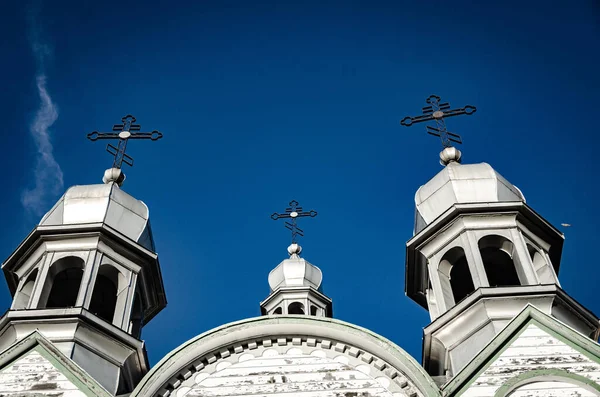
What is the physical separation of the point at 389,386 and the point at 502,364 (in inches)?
68.2

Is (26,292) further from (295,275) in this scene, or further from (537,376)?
(537,376)

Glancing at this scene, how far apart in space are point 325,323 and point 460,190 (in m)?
5.53

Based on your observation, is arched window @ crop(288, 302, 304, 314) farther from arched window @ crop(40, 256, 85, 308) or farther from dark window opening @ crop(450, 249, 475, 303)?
arched window @ crop(40, 256, 85, 308)

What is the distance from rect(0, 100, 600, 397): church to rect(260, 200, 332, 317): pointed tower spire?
16.1ft

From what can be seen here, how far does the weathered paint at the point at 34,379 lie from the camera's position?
1245cm

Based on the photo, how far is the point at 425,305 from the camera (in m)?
18.2

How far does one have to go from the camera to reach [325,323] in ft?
42.3

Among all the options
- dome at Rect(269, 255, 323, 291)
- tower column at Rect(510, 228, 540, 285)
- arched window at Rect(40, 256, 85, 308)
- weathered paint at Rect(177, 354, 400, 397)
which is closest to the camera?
weathered paint at Rect(177, 354, 400, 397)

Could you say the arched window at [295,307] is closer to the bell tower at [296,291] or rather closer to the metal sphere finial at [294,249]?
the bell tower at [296,291]

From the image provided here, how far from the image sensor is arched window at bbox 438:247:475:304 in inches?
647

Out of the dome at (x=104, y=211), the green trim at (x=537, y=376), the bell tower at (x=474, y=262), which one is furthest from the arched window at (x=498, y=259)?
the dome at (x=104, y=211)

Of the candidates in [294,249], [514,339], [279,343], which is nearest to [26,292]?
[279,343]

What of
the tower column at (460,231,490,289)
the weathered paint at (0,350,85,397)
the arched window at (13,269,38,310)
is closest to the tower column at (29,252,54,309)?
the arched window at (13,269,38,310)

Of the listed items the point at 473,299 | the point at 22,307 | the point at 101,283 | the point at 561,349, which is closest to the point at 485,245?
the point at 473,299
